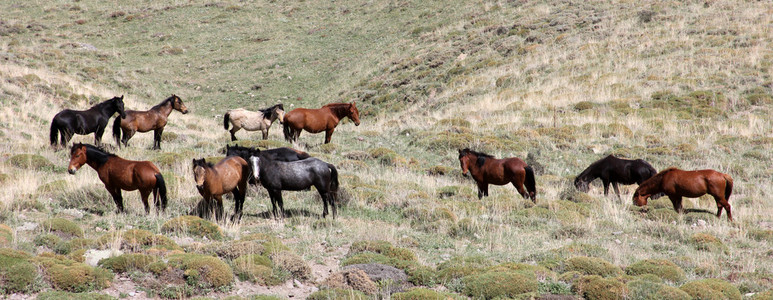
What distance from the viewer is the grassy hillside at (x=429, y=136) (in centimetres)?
841

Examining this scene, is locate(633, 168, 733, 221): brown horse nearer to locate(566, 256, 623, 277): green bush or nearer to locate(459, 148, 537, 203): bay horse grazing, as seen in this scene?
locate(459, 148, 537, 203): bay horse grazing

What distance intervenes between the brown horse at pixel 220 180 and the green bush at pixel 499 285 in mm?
5043

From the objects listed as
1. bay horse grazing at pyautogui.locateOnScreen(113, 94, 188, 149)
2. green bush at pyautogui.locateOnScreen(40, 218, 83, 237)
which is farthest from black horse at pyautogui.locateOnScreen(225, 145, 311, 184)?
bay horse grazing at pyautogui.locateOnScreen(113, 94, 188, 149)

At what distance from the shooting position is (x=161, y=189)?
1073 cm

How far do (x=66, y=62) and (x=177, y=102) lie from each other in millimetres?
23455

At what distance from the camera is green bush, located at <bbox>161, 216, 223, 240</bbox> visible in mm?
9922

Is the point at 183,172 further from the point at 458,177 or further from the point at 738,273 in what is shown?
the point at 738,273

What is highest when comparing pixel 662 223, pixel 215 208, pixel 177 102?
pixel 177 102

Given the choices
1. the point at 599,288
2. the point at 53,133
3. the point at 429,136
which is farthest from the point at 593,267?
the point at 53,133

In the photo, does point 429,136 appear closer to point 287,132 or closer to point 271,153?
point 287,132

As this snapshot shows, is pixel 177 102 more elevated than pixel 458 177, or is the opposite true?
pixel 177 102

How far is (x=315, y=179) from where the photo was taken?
38.3ft

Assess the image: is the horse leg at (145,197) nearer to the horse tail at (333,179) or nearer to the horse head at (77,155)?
the horse head at (77,155)

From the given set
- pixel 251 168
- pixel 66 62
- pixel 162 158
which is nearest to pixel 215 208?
pixel 251 168
